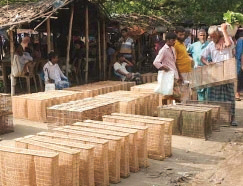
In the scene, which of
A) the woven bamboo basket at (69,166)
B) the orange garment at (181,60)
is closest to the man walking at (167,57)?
the orange garment at (181,60)

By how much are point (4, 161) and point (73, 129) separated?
1233mm

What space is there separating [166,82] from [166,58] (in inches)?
18.1

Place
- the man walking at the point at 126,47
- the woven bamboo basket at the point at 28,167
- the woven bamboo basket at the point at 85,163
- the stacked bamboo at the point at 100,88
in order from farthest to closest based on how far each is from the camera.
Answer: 1. the man walking at the point at 126,47
2. the stacked bamboo at the point at 100,88
3. the woven bamboo basket at the point at 85,163
4. the woven bamboo basket at the point at 28,167

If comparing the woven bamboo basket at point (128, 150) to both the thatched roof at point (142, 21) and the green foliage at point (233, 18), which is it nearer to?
the green foliage at point (233, 18)

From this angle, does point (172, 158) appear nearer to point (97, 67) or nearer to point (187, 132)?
point (187, 132)

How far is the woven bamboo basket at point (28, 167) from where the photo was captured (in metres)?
3.99

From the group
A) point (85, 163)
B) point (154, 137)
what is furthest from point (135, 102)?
point (85, 163)

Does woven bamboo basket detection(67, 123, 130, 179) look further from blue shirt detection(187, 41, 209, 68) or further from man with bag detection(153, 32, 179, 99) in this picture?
blue shirt detection(187, 41, 209, 68)

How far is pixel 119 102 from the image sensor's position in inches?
297

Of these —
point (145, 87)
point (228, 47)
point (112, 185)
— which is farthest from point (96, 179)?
point (145, 87)

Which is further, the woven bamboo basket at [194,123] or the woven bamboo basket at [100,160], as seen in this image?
the woven bamboo basket at [194,123]

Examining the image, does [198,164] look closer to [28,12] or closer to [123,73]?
[123,73]

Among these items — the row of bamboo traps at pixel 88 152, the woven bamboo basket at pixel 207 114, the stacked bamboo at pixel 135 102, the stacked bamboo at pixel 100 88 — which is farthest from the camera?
the stacked bamboo at pixel 100 88

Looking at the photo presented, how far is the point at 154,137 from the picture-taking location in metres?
5.60
